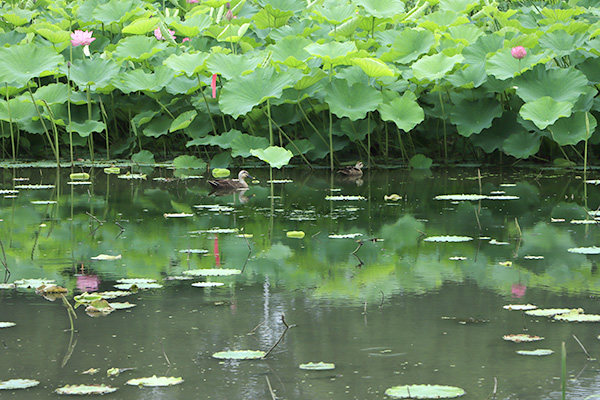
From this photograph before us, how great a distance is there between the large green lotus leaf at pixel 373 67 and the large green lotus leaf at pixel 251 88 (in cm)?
47

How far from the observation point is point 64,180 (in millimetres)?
5652

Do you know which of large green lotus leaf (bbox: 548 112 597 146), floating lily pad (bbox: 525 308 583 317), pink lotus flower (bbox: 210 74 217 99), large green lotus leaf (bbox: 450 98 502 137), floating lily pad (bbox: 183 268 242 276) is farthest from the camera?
pink lotus flower (bbox: 210 74 217 99)

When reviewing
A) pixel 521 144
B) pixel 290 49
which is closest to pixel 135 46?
pixel 290 49

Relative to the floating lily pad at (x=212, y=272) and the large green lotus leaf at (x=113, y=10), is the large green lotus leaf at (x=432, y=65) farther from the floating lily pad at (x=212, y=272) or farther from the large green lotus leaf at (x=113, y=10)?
the floating lily pad at (x=212, y=272)

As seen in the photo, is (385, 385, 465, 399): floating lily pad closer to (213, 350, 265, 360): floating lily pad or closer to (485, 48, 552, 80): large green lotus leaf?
(213, 350, 265, 360): floating lily pad

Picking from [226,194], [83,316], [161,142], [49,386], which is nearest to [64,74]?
[161,142]

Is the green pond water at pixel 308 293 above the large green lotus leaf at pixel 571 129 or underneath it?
underneath

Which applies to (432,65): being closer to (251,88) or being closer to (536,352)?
(251,88)

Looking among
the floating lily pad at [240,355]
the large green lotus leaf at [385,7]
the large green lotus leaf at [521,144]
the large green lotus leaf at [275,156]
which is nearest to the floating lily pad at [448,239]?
the floating lily pad at [240,355]

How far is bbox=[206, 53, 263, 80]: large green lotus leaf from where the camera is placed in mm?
6121

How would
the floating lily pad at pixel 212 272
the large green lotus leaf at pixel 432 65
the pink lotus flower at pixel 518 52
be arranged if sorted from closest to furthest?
the floating lily pad at pixel 212 272
the pink lotus flower at pixel 518 52
the large green lotus leaf at pixel 432 65

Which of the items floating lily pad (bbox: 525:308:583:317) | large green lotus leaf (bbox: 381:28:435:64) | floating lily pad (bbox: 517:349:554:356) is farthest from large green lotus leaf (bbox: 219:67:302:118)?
floating lily pad (bbox: 517:349:554:356)

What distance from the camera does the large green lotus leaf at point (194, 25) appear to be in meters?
7.39

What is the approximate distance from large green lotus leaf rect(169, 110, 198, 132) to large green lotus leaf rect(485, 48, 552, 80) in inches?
87.9
